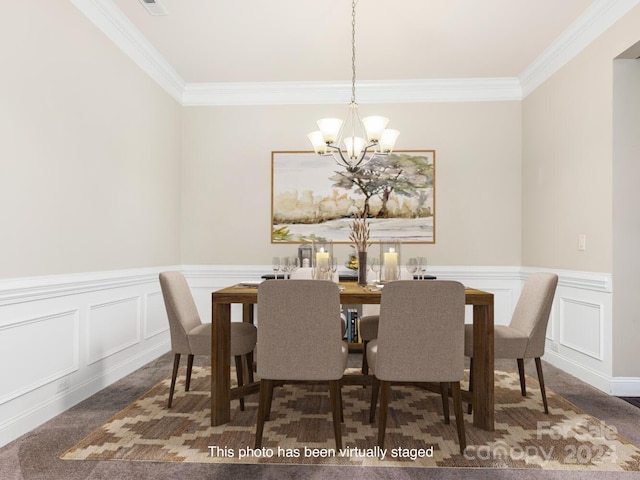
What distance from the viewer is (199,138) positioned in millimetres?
5297

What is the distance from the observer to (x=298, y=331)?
8.01ft

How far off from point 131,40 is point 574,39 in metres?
3.68

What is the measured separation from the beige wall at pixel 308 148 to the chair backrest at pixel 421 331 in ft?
8.91

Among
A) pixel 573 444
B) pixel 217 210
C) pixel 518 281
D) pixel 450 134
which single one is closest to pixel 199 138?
pixel 217 210

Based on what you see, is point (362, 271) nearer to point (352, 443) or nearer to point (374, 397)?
point (374, 397)

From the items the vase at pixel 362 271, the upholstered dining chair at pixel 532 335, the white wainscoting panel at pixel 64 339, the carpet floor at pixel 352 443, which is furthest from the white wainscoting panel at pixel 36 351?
the upholstered dining chair at pixel 532 335

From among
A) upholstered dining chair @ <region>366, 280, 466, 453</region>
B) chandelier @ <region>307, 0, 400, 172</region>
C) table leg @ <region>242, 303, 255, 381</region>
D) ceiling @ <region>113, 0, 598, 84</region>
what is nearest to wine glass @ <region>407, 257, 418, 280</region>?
upholstered dining chair @ <region>366, 280, 466, 453</region>

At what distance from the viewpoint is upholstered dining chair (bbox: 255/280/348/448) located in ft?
7.90

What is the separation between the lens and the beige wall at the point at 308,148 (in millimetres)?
5109

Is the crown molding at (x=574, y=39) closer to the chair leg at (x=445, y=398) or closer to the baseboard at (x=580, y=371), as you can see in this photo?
the baseboard at (x=580, y=371)

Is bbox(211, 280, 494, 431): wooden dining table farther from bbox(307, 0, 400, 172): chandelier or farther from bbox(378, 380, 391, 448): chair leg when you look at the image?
bbox(307, 0, 400, 172): chandelier

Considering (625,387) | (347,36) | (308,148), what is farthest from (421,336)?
(308,148)

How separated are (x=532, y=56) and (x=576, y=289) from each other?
2191 millimetres

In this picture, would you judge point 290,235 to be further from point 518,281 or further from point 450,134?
point 518,281
